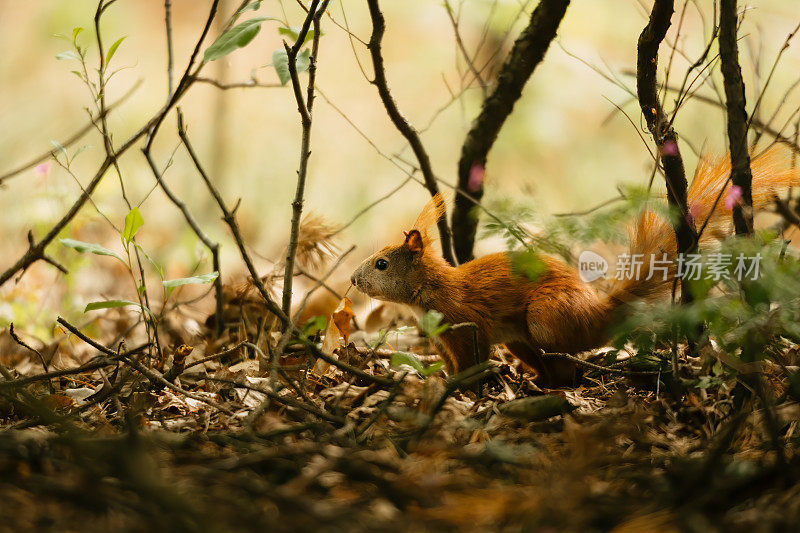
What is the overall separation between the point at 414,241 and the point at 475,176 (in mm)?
351

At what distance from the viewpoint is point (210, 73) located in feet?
22.0

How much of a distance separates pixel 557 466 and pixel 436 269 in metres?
1.66

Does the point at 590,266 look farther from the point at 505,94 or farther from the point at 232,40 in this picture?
the point at 232,40

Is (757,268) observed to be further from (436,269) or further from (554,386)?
(436,269)

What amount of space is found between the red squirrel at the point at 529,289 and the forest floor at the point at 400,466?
1.74 ft

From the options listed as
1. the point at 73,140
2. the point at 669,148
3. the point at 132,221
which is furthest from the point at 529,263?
the point at 73,140

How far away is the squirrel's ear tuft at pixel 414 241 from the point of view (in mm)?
2833

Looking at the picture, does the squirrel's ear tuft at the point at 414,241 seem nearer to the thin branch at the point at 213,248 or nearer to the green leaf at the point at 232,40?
the thin branch at the point at 213,248

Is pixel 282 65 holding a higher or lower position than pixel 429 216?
higher

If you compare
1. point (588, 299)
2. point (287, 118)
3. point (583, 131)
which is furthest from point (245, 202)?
point (588, 299)

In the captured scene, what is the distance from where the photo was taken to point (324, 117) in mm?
6805

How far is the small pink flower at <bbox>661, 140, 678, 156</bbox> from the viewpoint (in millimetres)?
1901

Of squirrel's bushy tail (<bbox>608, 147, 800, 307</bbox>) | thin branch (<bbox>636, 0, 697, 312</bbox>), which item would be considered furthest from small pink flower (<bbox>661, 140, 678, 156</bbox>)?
squirrel's bushy tail (<bbox>608, 147, 800, 307</bbox>)

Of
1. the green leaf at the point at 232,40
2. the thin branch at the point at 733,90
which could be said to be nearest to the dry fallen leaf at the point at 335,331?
the green leaf at the point at 232,40
